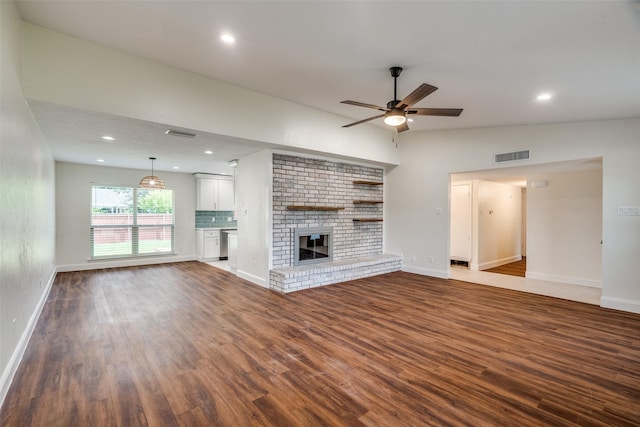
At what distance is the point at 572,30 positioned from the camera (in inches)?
91.5

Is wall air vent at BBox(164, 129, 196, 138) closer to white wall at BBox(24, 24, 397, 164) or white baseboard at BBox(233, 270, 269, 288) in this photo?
white wall at BBox(24, 24, 397, 164)

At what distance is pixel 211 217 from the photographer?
8867 mm

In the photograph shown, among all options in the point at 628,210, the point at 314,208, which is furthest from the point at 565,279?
the point at 314,208

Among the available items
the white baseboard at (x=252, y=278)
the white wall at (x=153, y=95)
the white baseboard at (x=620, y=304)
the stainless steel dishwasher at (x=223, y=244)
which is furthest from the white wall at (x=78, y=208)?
the white baseboard at (x=620, y=304)

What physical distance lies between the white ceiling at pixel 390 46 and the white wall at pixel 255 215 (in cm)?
133

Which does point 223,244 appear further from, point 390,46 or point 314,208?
point 390,46

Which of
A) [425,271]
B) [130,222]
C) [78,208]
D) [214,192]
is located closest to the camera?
[425,271]

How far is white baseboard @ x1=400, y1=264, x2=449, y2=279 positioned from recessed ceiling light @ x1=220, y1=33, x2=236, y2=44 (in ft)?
18.1

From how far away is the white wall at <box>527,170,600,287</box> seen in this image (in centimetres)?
530

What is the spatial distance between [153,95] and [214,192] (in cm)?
530

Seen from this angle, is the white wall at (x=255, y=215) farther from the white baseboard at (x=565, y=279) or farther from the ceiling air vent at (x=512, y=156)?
the white baseboard at (x=565, y=279)

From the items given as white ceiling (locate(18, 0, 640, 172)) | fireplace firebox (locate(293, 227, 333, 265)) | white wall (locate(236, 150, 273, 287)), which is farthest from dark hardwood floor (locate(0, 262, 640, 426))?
white ceiling (locate(18, 0, 640, 172))

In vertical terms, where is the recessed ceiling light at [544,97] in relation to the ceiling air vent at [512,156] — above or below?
above

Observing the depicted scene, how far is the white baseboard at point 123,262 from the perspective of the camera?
683 cm
